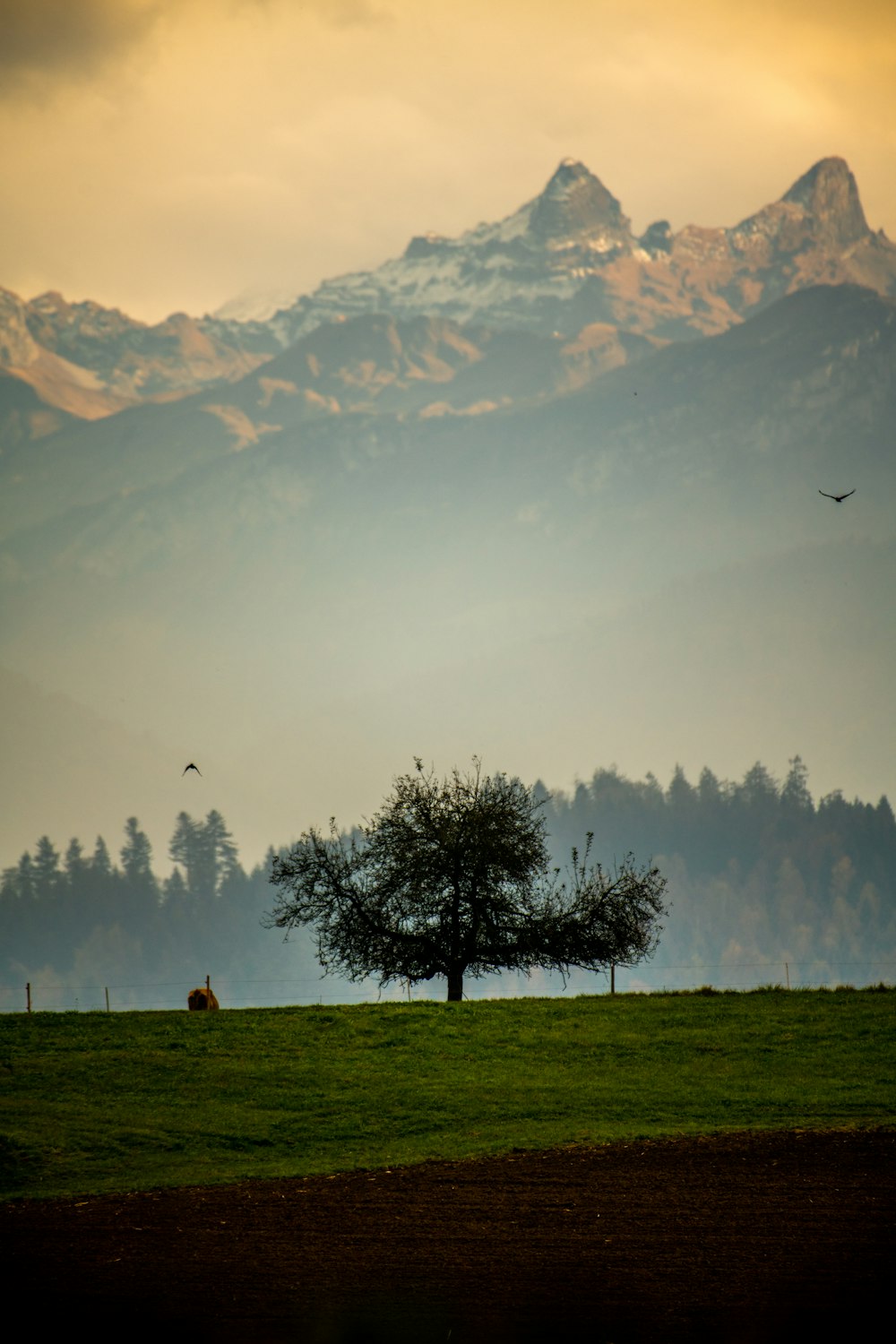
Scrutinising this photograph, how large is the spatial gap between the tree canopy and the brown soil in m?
24.4

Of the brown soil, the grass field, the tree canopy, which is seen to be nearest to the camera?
the brown soil

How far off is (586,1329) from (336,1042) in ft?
83.5

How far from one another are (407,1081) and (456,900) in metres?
16.0

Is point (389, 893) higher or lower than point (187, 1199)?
higher

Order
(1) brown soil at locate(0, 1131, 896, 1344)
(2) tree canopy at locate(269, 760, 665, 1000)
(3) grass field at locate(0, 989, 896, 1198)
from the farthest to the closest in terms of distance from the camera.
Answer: (2) tree canopy at locate(269, 760, 665, 1000)
(3) grass field at locate(0, 989, 896, 1198)
(1) brown soil at locate(0, 1131, 896, 1344)

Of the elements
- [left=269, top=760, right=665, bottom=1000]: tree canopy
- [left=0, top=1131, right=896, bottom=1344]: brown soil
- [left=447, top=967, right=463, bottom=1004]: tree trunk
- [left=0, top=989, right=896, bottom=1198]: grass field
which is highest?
[left=269, top=760, right=665, bottom=1000]: tree canopy

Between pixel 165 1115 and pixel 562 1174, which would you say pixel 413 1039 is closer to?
pixel 165 1115

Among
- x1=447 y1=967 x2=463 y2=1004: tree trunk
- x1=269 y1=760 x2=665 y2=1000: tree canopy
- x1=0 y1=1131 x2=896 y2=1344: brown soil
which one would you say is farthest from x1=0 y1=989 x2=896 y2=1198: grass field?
x1=269 y1=760 x2=665 y2=1000: tree canopy

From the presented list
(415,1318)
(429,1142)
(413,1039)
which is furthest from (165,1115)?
(415,1318)

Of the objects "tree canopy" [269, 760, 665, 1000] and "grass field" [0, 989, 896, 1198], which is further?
"tree canopy" [269, 760, 665, 1000]

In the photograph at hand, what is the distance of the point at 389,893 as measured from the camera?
60.4 metres

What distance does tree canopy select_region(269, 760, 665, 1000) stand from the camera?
59.8 m

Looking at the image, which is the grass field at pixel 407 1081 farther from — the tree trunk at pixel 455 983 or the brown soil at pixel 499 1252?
the tree trunk at pixel 455 983

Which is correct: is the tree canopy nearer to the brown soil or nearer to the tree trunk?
the tree trunk
